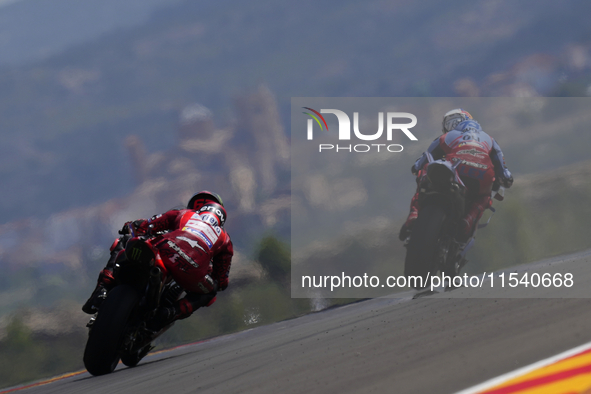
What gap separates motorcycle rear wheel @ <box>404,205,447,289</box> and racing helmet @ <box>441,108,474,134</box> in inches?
98.1

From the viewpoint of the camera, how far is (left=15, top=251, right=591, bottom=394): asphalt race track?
290cm

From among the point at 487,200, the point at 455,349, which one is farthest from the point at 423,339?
the point at 487,200

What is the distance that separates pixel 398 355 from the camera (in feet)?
11.1

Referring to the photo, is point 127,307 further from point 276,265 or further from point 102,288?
point 276,265

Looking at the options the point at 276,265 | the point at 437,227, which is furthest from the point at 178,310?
the point at 276,265

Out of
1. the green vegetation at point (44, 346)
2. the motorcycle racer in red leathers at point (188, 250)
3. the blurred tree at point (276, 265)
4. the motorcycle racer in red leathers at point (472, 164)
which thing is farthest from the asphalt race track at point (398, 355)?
the blurred tree at point (276, 265)

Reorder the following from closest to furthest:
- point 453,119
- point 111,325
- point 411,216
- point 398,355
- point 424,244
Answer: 1. point 398,355
2. point 111,325
3. point 424,244
4. point 411,216
5. point 453,119

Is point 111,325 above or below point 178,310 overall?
above

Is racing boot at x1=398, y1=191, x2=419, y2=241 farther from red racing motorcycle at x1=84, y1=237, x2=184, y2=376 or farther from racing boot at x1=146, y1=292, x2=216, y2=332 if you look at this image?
red racing motorcycle at x1=84, y1=237, x2=184, y2=376

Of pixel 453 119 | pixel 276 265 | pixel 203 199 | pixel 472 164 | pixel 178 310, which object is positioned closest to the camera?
pixel 178 310

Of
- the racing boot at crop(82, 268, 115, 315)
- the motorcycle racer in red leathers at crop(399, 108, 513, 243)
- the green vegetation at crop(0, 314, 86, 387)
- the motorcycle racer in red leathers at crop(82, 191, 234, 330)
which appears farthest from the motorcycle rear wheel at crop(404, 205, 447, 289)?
the green vegetation at crop(0, 314, 86, 387)

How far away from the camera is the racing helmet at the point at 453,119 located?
9.10 metres

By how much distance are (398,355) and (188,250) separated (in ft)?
6.82

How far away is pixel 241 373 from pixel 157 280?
1.16 metres
